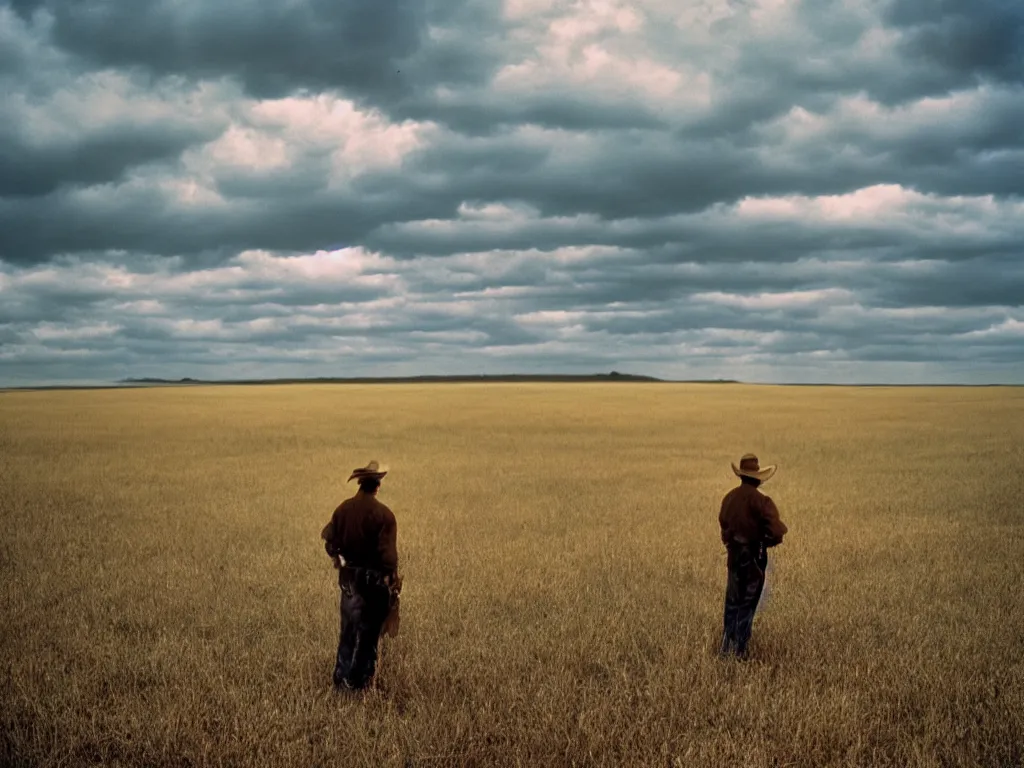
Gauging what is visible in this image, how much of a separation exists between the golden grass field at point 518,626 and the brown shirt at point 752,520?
132cm

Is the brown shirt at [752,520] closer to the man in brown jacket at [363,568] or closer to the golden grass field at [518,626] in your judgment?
the golden grass field at [518,626]

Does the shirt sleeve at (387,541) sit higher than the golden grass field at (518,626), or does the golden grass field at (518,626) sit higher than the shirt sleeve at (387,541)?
the shirt sleeve at (387,541)

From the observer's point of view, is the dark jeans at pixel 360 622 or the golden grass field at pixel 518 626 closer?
the golden grass field at pixel 518 626

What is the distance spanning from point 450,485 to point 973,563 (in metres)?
14.1

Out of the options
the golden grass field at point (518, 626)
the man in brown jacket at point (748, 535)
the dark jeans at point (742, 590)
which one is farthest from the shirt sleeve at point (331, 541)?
the dark jeans at point (742, 590)

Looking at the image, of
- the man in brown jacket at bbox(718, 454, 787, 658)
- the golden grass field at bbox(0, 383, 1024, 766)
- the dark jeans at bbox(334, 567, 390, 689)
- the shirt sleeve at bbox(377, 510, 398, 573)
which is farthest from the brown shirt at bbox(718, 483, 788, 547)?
the dark jeans at bbox(334, 567, 390, 689)

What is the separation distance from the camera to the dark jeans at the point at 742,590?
8.23 metres

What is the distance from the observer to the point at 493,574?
42.2 feet

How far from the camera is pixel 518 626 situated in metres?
10.0

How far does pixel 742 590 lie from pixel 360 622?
374cm

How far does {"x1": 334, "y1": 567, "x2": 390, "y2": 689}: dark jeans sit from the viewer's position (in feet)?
→ 24.3

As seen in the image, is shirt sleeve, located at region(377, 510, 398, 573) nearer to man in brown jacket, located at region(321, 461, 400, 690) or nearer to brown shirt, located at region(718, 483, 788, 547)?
Result: man in brown jacket, located at region(321, 461, 400, 690)

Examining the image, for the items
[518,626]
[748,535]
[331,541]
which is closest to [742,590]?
[748,535]

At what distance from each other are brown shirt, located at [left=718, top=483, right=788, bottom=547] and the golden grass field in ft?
4.34
